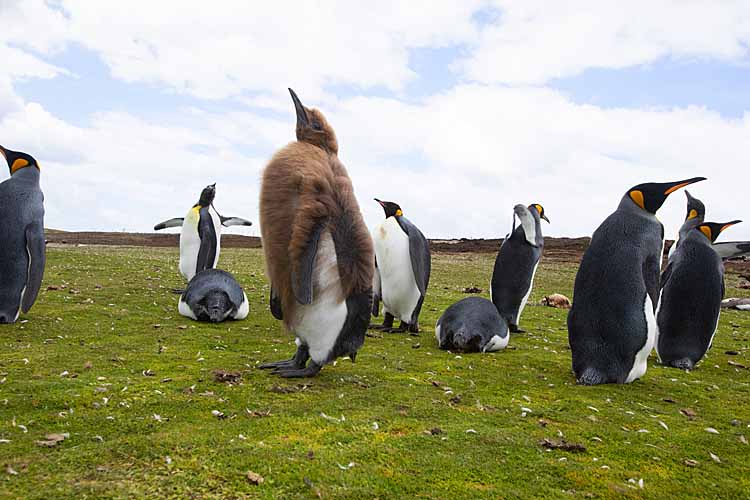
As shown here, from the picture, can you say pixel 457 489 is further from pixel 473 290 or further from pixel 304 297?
pixel 473 290

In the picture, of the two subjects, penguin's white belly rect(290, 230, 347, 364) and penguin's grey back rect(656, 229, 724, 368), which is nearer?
penguin's white belly rect(290, 230, 347, 364)

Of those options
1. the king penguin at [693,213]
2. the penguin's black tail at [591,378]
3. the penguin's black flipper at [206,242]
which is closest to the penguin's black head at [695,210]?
the king penguin at [693,213]

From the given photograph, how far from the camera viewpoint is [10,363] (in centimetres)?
476

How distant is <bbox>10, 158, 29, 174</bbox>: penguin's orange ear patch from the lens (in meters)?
7.04

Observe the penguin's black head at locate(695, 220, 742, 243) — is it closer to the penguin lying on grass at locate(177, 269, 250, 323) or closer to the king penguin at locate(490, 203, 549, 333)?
the king penguin at locate(490, 203, 549, 333)

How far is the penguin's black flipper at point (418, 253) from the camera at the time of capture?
760 centimetres

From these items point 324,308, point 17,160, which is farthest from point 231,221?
point 324,308

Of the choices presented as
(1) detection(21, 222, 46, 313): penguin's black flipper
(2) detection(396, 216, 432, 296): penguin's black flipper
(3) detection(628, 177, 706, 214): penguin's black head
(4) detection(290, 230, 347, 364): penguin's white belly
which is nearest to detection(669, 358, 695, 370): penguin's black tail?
(3) detection(628, 177, 706, 214): penguin's black head

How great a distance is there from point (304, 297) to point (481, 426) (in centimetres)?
143

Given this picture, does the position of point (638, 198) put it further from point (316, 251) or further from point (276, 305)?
point (276, 305)

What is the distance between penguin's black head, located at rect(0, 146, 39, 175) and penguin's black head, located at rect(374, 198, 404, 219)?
4272mm

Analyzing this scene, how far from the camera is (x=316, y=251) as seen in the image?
4.35m

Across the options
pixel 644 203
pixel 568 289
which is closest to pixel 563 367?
pixel 644 203

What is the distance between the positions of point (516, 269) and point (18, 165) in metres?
6.37
